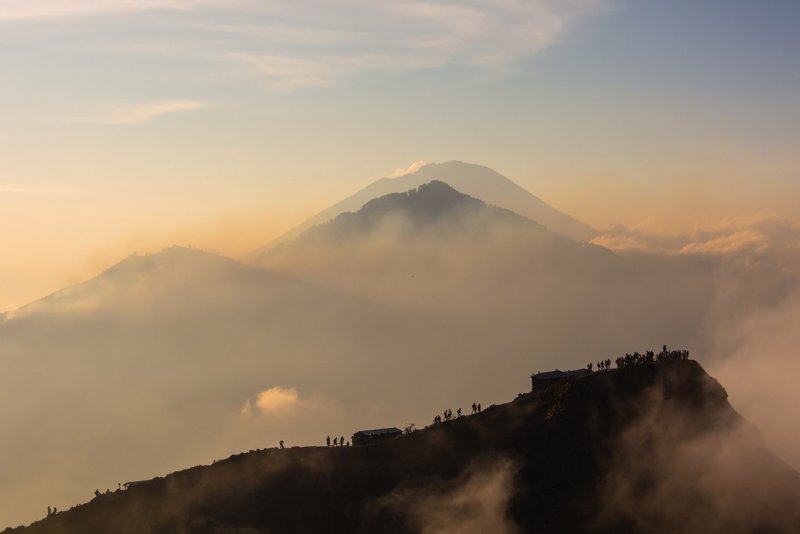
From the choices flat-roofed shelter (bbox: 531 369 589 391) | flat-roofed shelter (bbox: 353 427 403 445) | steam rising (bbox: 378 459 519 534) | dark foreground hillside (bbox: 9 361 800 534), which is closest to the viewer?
steam rising (bbox: 378 459 519 534)

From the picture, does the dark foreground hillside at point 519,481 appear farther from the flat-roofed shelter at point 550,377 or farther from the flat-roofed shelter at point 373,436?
the flat-roofed shelter at point 550,377

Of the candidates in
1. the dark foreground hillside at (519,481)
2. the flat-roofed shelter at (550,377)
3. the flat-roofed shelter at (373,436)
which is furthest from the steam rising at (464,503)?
the flat-roofed shelter at (550,377)

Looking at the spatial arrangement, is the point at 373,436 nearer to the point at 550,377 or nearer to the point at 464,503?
the point at 464,503

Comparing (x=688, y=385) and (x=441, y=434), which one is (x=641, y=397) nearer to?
(x=688, y=385)

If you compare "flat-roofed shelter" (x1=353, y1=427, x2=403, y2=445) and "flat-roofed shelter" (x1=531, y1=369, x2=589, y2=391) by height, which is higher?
"flat-roofed shelter" (x1=531, y1=369, x2=589, y2=391)

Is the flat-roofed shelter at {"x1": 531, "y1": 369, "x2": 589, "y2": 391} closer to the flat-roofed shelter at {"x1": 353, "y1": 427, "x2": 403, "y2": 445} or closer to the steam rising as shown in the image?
the flat-roofed shelter at {"x1": 353, "y1": 427, "x2": 403, "y2": 445}

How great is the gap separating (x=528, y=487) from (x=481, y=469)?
6589 millimetres

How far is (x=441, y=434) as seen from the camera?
14925cm

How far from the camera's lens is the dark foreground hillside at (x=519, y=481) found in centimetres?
13788

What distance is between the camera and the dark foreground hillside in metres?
138

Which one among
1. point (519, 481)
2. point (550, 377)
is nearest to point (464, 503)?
point (519, 481)

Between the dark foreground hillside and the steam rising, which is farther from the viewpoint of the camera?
the dark foreground hillside

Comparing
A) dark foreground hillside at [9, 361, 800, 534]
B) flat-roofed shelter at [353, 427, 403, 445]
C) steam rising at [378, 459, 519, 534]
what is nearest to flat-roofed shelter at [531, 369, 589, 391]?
dark foreground hillside at [9, 361, 800, 534]

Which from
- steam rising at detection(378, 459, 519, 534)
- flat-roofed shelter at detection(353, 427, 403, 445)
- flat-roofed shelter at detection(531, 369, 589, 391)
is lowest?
steam rising at detection(378, 459, 519, 534)
